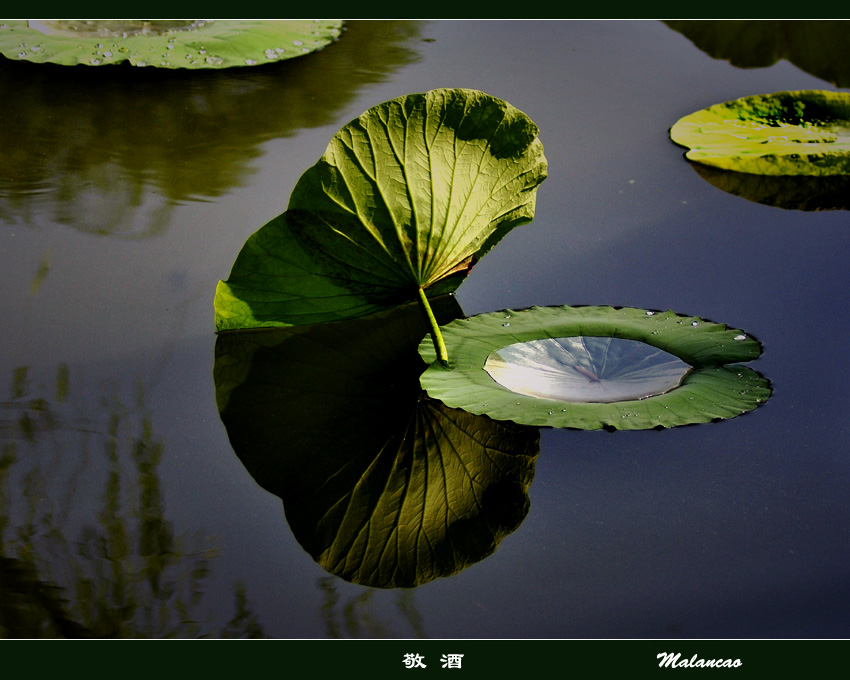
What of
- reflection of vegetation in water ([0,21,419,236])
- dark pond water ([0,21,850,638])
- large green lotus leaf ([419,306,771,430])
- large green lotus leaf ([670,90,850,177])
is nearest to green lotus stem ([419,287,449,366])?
large green lotus leaf ([419,306,771,430])

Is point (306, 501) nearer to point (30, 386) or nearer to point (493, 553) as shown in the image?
point (493, 553)

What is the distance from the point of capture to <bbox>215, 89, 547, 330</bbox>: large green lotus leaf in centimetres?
134

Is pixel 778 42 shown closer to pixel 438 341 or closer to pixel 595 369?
pixel 595 369

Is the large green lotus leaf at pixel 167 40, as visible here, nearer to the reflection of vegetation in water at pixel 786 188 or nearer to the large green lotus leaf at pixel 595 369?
the reflection of vegetation in water at pixel 786 188

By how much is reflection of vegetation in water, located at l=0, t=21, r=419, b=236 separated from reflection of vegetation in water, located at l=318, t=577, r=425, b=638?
1.15 meters

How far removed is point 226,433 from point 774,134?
5.98 feet

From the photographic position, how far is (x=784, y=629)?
3.15 ft

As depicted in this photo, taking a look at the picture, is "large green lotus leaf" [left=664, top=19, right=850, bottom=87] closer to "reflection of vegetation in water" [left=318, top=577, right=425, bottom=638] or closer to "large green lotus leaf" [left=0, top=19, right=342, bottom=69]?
"large green lotus leaf" [left=0, top=19, right=342, bottom=69]

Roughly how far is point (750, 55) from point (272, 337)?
231cm

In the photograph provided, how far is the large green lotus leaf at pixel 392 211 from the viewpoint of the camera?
1.34 metres

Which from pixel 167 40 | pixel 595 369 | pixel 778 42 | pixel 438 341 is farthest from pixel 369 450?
pixel 778 42

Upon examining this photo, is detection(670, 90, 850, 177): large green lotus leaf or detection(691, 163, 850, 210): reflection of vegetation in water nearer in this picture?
detection(691, 163, 850, 210): reflection of vegetation in water

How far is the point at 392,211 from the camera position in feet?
4.44

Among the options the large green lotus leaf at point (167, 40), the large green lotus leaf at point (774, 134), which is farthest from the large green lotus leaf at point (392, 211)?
the large green lotus leaf at point (167, 40)
